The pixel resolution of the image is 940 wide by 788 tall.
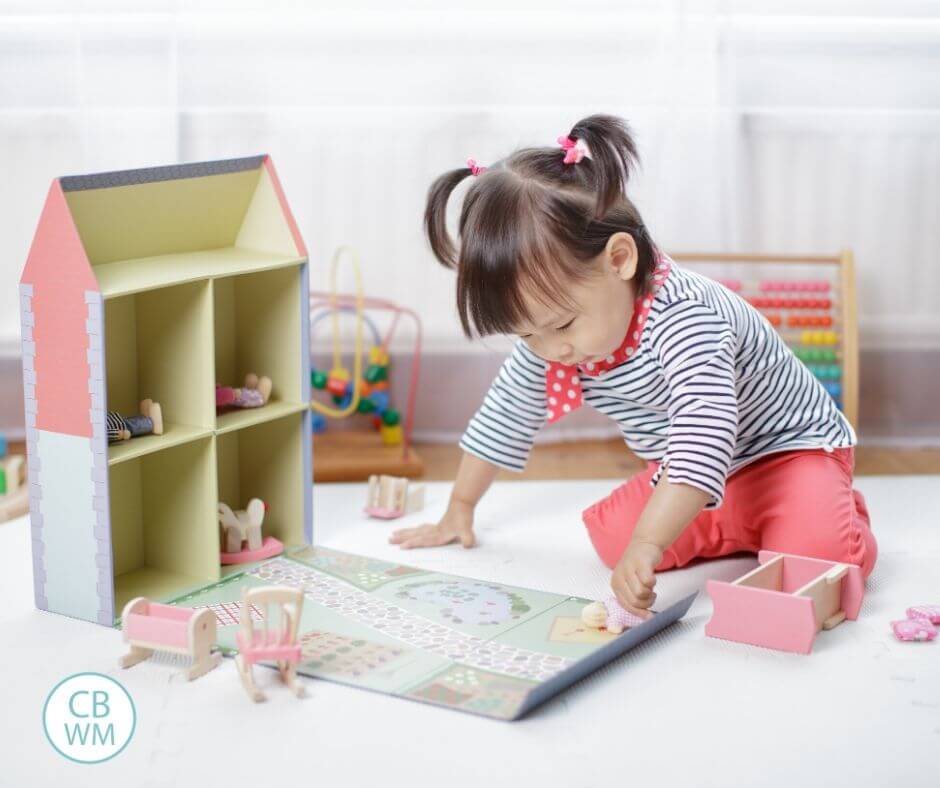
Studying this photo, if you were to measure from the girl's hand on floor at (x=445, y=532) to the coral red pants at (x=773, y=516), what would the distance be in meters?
0.13

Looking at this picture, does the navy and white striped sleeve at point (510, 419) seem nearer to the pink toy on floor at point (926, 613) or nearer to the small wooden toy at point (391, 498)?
the small wooden toy at point (391, 498)

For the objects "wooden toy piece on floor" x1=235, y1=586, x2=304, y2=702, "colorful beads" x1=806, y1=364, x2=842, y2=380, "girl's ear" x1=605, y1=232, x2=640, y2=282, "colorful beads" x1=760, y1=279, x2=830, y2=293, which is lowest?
"wooden toy piece on floor" x1=235, y1=586, x2=304, y2=702

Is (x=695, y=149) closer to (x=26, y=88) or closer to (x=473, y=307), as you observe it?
(x=473, y=307)

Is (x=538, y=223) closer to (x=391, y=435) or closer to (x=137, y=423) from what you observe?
(x=137, y=423)

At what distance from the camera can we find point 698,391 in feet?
3.84

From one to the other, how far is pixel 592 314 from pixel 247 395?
15.4 inches

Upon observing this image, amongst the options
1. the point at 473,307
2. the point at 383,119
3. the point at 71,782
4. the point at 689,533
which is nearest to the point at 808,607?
the point at 689,533

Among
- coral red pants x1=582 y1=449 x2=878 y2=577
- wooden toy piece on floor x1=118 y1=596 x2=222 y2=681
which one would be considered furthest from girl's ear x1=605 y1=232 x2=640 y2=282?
wooden toy piece on floor x1=118 y1=596 x2=222 y2=681

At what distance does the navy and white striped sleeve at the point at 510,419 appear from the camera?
138 cm

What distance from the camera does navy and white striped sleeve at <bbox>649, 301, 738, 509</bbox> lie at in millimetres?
1152

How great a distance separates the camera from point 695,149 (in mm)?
1889

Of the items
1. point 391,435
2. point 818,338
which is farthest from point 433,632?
point 818,338

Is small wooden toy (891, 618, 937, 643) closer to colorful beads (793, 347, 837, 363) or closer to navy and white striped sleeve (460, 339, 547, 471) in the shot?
navy and white striped sleeve (460, 339, 547, 471)

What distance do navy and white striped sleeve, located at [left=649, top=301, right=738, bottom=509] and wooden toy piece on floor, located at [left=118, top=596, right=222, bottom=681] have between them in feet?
1.42
